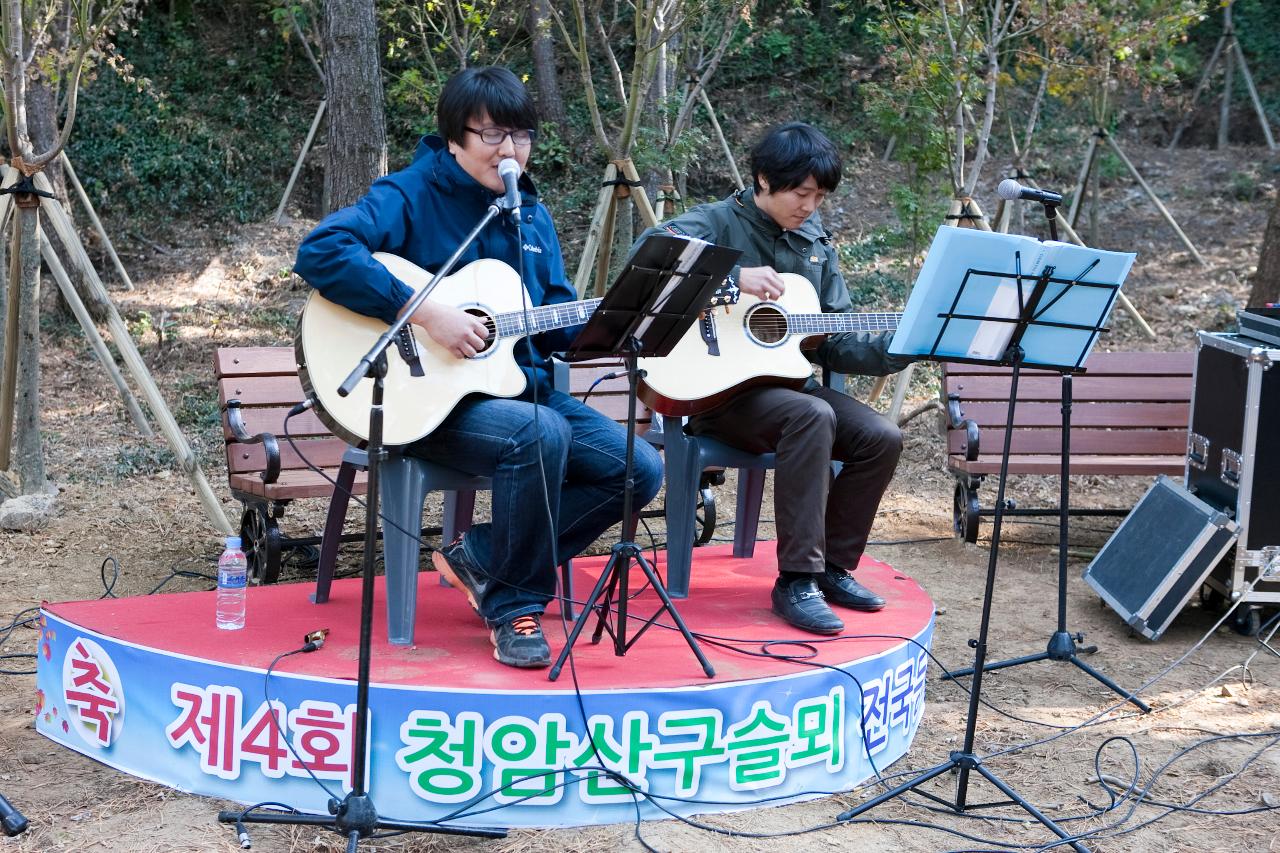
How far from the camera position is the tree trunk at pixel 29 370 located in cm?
515

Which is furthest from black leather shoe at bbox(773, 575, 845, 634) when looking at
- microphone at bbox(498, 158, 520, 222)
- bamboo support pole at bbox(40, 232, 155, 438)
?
bamboo support pole at bbox(40, 232, 155, 438)

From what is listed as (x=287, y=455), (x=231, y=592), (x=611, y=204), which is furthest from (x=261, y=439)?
(x=611, y=204)

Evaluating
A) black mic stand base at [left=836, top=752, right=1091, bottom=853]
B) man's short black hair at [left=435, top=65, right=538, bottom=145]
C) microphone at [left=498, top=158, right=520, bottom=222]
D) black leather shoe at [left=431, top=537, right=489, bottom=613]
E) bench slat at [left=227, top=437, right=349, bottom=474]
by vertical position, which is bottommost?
black mic stand base at [left=836, top=752, right=1091, bottom=853]

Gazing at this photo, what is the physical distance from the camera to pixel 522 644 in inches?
119

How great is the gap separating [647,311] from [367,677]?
103cm

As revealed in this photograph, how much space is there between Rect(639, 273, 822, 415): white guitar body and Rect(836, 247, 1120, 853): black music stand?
833mm

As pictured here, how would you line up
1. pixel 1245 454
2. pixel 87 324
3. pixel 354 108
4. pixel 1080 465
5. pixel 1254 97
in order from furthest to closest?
pixel 1254 97, pixel 354 108, pixel 1080 465, pixel 87 324, pixel 1245 454

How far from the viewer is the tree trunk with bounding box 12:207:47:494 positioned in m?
5.15

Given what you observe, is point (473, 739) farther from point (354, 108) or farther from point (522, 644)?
point (354, 108)

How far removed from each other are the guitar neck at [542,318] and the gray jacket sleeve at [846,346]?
90cm

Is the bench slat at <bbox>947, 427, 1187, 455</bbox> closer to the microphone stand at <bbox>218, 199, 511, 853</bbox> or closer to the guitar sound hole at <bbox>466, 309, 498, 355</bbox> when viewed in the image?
the guitar sound hole at <bbox>466, 309, 498, 355</bbox>

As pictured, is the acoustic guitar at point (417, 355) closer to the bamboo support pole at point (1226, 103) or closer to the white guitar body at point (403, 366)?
the white guitar body at point (403, 366)

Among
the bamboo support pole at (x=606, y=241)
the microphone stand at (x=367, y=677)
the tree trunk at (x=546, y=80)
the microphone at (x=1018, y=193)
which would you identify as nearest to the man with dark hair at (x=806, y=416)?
the microphone at (x=1018, y=193)

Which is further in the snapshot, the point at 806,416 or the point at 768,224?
the point at 768,224
